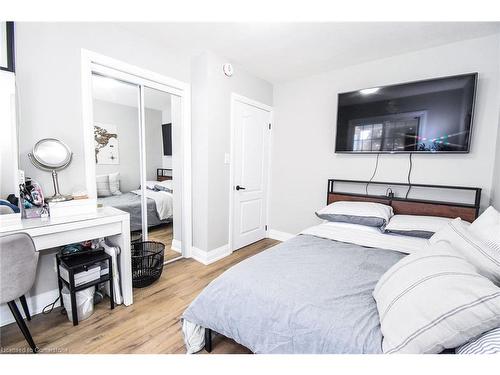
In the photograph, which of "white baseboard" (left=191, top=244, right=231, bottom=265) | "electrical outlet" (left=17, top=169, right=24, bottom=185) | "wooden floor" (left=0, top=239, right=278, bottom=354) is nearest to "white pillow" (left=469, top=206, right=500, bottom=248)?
"wooden floor" (left=0, top=239, right=278, bottom=354)

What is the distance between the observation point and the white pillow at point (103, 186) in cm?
203

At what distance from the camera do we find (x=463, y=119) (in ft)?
6.58

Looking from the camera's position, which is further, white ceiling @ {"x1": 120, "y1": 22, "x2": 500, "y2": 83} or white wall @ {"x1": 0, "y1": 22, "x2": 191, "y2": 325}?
white ceiling @ {"x1": 120, "y1": 22, "x2": 500, "y2": 83}

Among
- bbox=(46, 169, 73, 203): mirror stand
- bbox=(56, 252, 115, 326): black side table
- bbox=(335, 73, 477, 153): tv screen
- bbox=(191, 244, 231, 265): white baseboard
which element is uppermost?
bbox=(335, 73, 477, 153): tv screen

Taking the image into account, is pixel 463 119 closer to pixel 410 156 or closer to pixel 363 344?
pixel 410 156

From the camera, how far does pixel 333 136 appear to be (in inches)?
111

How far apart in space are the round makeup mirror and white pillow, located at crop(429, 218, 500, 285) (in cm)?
245

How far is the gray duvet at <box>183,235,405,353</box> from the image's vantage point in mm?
893

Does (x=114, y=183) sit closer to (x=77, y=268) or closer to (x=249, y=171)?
(x=77, y=268)

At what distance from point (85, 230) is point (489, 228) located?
2.51 meters

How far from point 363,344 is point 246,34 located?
2399mm

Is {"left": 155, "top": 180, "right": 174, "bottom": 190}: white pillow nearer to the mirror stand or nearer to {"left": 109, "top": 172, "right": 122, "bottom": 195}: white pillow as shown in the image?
{"left": 109, "top": 172, "right": 122, "bottom": 195}: white pillow

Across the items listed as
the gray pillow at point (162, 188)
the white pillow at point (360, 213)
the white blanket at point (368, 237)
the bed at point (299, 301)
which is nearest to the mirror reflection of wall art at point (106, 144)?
the gray pillow at point (162, 188)

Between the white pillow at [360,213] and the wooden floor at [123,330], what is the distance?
4.87ft
